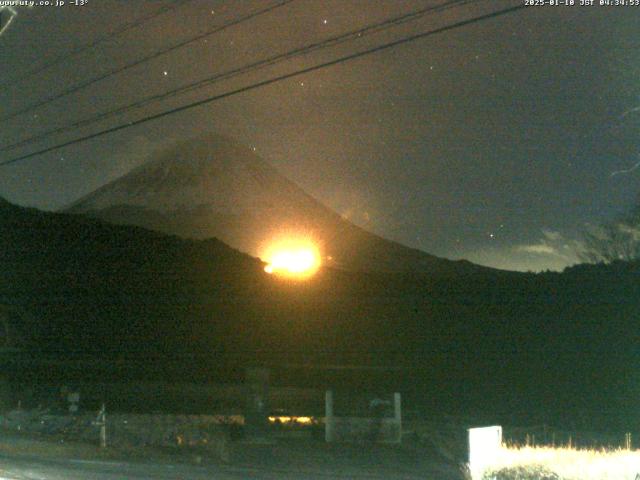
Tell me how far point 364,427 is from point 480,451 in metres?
9.75

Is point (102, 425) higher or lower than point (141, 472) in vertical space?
higher

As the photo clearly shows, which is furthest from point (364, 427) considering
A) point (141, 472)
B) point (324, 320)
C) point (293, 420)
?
point (324, 320)

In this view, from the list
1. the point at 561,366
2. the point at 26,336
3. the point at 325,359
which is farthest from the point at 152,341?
the point at 561,366

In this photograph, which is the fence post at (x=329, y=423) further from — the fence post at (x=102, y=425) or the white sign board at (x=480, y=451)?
the white sign board at (x=480, y=451)

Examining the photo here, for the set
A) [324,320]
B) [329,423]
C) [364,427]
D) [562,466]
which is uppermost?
[324,320]

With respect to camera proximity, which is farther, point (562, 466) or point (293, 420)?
point (293, 420)

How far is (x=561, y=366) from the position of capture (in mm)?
31078

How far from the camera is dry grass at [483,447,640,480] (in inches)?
444

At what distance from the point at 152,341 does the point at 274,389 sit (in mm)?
12392

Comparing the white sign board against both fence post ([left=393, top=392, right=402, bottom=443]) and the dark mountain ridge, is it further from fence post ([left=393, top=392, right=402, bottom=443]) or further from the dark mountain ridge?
the dark mountain ridge

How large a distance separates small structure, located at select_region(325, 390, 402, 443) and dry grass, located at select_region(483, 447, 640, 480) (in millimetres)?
8705

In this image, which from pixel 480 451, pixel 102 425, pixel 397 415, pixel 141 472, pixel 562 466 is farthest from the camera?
pixel 397 415

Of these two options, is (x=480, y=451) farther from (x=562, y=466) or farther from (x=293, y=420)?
(x=293, y=420)

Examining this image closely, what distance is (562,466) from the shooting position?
1197 cm
